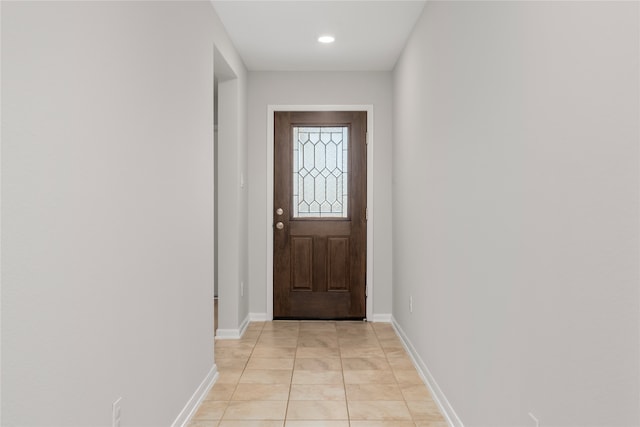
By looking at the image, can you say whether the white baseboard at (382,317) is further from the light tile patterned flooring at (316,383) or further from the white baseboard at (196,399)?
the white baseboard at (196,399)

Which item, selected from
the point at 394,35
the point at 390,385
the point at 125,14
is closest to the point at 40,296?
the point at 125,14

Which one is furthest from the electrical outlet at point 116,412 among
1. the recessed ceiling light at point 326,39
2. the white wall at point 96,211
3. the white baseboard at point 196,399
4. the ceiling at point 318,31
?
the recessed ceiling light at point 326,39

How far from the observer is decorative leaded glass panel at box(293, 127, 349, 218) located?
501cm

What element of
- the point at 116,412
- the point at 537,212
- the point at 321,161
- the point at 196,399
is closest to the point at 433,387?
the point at 196,399

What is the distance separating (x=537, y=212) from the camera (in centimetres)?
153

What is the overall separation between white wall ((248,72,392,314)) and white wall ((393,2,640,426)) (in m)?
2.01

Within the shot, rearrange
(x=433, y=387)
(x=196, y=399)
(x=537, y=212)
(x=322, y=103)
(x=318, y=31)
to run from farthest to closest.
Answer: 1. (x=322, y=103)
2. (x=318, y=31)
3. (x=433, y=387)
4. (x=196, y=399)
5. (x=537, y=212)

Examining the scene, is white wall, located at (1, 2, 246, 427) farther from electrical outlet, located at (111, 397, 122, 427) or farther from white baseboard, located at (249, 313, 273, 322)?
white baseboard, located at (249, 313, 273, 322)

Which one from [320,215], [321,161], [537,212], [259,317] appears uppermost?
[321,161]

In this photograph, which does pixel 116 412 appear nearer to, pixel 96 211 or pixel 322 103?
pixel 96 211

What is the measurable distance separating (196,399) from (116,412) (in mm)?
1104

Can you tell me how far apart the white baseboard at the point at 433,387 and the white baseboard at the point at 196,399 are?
136cm

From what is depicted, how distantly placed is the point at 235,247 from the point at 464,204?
246cm

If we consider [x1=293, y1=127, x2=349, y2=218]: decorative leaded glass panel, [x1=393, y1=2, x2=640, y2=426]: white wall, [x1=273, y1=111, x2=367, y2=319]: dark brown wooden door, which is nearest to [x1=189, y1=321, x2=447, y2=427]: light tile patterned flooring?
[x1=393, y1=2, x2=640, y2=426]: white wall
